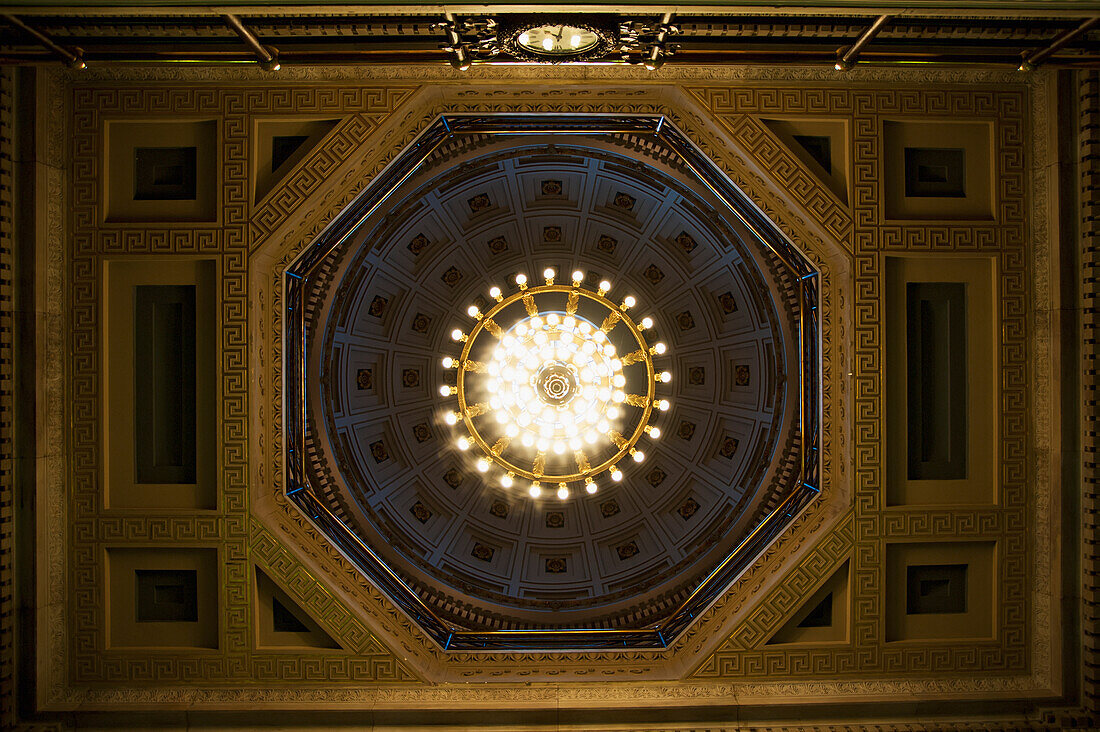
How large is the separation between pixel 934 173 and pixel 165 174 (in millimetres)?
10764

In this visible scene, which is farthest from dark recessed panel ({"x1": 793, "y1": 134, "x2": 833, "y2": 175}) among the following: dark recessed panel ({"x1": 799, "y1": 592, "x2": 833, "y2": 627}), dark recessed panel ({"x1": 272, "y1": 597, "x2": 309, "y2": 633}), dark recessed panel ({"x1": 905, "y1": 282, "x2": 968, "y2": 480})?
dark recessed panel ({"x1": 272, "y1": 597, "x2": 309, "y2": 633})

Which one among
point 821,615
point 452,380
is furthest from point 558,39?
point 821,615

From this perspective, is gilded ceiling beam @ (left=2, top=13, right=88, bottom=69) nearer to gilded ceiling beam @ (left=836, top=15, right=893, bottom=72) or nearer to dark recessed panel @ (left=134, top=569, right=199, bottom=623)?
dark recessed panel @ (left=134, top=569, right=199, bottom=623)

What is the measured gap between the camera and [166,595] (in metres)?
9.34

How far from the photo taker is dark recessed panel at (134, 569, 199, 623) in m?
9.28

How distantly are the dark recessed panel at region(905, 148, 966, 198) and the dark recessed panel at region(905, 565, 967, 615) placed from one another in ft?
17.7

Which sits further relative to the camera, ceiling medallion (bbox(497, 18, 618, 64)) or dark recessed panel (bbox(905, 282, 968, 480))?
dark recessed panel (bbox(905, 282, 968, 480))

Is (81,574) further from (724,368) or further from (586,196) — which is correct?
(724,368)

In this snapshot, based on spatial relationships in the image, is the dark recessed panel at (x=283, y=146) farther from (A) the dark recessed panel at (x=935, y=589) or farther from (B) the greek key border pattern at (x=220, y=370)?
(A) the dark recessed panel at (x=935, y=589)

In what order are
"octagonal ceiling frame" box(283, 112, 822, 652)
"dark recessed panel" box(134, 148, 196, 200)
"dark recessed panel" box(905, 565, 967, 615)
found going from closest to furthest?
"dark recessed panel" box(134, 148, 196, 200) → "octagonal ceiling frame" box(283, 112, 822, 652) → "dark recessed panel" box(905, 565, 967, 615)

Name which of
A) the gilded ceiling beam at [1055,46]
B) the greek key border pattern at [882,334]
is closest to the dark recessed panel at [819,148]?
the greek key border pattern at [882,334]

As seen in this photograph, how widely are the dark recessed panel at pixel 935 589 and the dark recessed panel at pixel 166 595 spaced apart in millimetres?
10429

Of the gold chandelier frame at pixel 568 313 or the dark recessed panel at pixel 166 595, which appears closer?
the dark recessed panel at pixel 166 595

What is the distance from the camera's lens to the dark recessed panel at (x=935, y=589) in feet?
31.0
